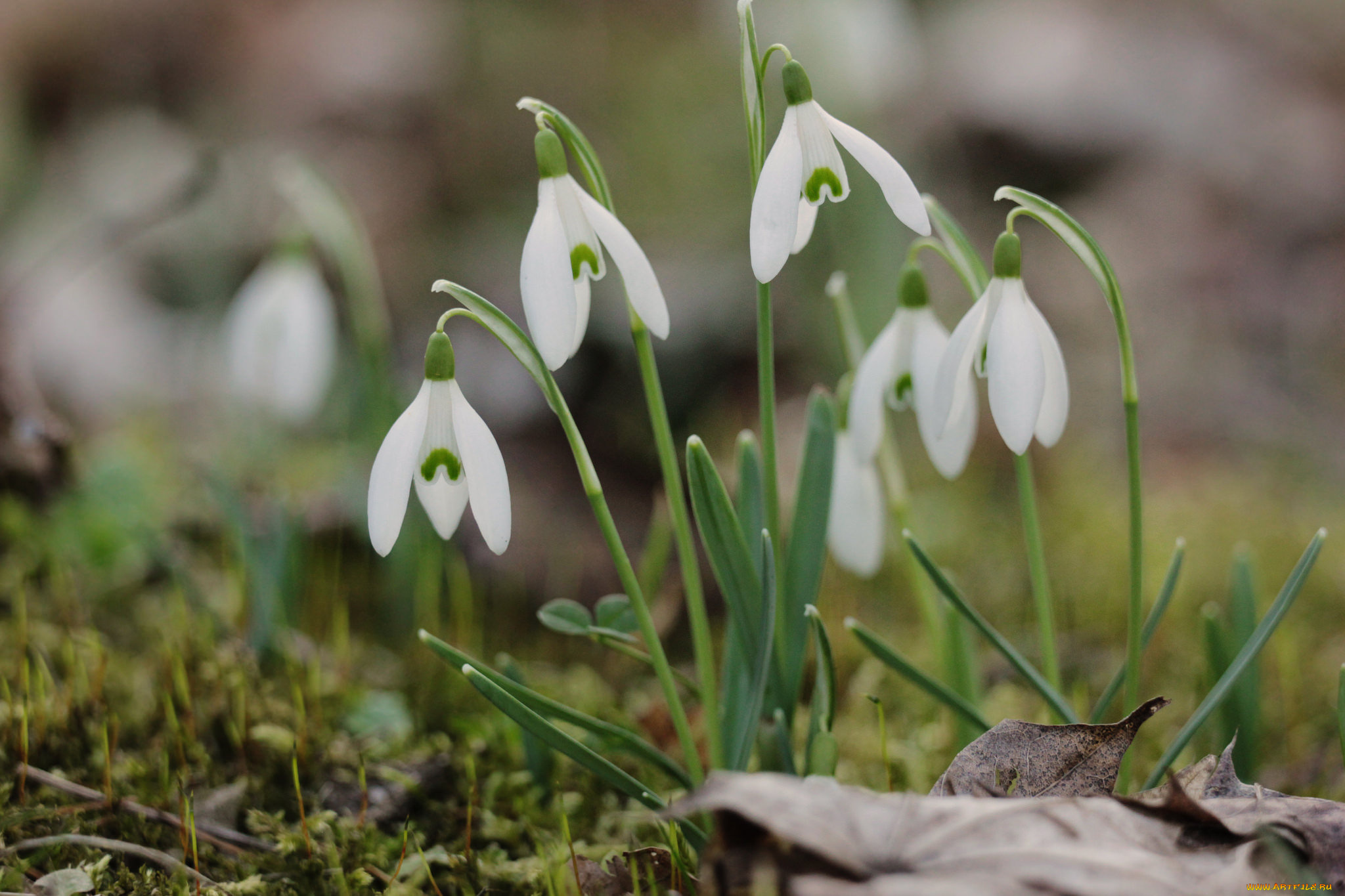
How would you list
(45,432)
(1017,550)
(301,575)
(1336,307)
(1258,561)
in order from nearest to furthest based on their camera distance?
1. (301,575)
2. (45,432)
3. (1258,561)
4. (1017,550)
5. (1336,307)

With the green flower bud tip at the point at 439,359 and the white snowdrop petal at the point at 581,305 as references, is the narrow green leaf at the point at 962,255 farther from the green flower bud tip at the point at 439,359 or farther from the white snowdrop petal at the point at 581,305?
the green flower bud tip at the point at 439,359

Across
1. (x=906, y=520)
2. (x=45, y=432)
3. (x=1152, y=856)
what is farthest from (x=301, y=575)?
(x=1152, y=856)

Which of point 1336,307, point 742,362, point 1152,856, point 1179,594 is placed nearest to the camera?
point 1152,856

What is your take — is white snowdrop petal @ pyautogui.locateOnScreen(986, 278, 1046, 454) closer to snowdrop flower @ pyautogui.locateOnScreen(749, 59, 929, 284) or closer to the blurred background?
snowdrop flower @ pyautogui.locateOnScreen(749, 59, 929, 284)

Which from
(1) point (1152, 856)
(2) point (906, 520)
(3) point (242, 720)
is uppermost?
(2) point (906, 520)

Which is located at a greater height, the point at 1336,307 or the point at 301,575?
the point at 1336,307

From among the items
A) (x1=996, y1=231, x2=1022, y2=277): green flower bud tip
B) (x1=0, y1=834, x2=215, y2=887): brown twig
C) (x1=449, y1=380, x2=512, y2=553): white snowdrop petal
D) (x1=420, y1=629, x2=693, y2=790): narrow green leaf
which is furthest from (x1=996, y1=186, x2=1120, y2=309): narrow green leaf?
(x1=0, y1=834, x2=215, y2=887): brown twig

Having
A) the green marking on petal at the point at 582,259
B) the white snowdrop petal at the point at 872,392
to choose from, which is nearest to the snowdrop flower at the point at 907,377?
the white snowdrop petal at the point at 872,392

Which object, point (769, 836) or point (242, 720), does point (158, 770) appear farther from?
point (769, 836)

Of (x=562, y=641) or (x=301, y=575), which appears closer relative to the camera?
(x=301, y=575)
